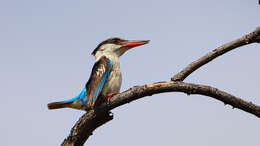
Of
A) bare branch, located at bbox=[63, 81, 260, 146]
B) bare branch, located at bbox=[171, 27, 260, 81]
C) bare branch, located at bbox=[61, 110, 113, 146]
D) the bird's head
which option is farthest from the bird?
bare branch, located at bbox=[171, 27, 260, 81]

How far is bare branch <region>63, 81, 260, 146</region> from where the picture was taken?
389cm

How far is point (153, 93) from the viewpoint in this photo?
405 centimetres

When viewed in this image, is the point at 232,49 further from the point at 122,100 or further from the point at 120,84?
the point at 120,84

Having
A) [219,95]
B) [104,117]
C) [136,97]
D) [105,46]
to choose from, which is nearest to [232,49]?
[219,95]

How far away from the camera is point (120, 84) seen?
5.42 meters

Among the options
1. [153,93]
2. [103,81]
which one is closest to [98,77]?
[103,81]

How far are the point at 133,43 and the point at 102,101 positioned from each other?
1.49 metres

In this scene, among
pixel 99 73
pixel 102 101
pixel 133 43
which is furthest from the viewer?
pixel 133 43

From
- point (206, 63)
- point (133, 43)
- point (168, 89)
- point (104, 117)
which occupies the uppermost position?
point (133, 43)

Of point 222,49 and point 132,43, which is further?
point 132,43

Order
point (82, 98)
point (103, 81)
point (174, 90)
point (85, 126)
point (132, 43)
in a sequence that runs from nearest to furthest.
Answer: point (174, 90) < point (85, 126) < point (82, 98) < point (103, 81) < point (132, 43)

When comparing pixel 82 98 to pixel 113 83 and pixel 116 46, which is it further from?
pixel 116 46

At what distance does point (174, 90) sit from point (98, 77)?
160 centimetres

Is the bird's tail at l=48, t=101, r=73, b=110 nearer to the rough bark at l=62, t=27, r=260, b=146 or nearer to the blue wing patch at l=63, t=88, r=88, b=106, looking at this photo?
the blue wing patch at l=63, t=88, r=88, b=106
